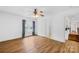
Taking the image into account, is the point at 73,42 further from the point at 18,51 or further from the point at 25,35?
the point at 18,51

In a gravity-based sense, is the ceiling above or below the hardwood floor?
above

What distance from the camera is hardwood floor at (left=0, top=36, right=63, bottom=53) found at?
1.74 metres

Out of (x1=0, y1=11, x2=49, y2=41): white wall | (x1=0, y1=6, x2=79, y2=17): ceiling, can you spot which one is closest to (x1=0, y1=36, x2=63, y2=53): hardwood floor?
(x1=0, y1=11, x2=49, y2=41): white wall

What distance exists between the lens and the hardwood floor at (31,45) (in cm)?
174

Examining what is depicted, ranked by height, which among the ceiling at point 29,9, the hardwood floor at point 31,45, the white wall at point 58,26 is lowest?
the hardwood floor at point 31,45

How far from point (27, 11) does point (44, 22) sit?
0.37m

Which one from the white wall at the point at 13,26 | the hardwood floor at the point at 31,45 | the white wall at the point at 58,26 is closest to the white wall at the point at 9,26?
the white wall at the point at 13,26

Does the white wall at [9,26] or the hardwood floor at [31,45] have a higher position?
the white wall at [9,26]

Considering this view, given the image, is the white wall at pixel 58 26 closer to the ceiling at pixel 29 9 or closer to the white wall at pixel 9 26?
the ceiling at pixel 29 9

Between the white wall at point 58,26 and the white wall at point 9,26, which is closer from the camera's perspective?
the white wall at point 9,26

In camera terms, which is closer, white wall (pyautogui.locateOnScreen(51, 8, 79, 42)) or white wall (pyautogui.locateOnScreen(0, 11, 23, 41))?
white wall (pyautogui.locateOnScreen(0, 11, 23, 41))

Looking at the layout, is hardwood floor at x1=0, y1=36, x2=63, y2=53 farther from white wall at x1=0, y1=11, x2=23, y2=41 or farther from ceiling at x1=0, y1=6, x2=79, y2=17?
ceiling at x1=0, y1=6, x2=79, y2=17
